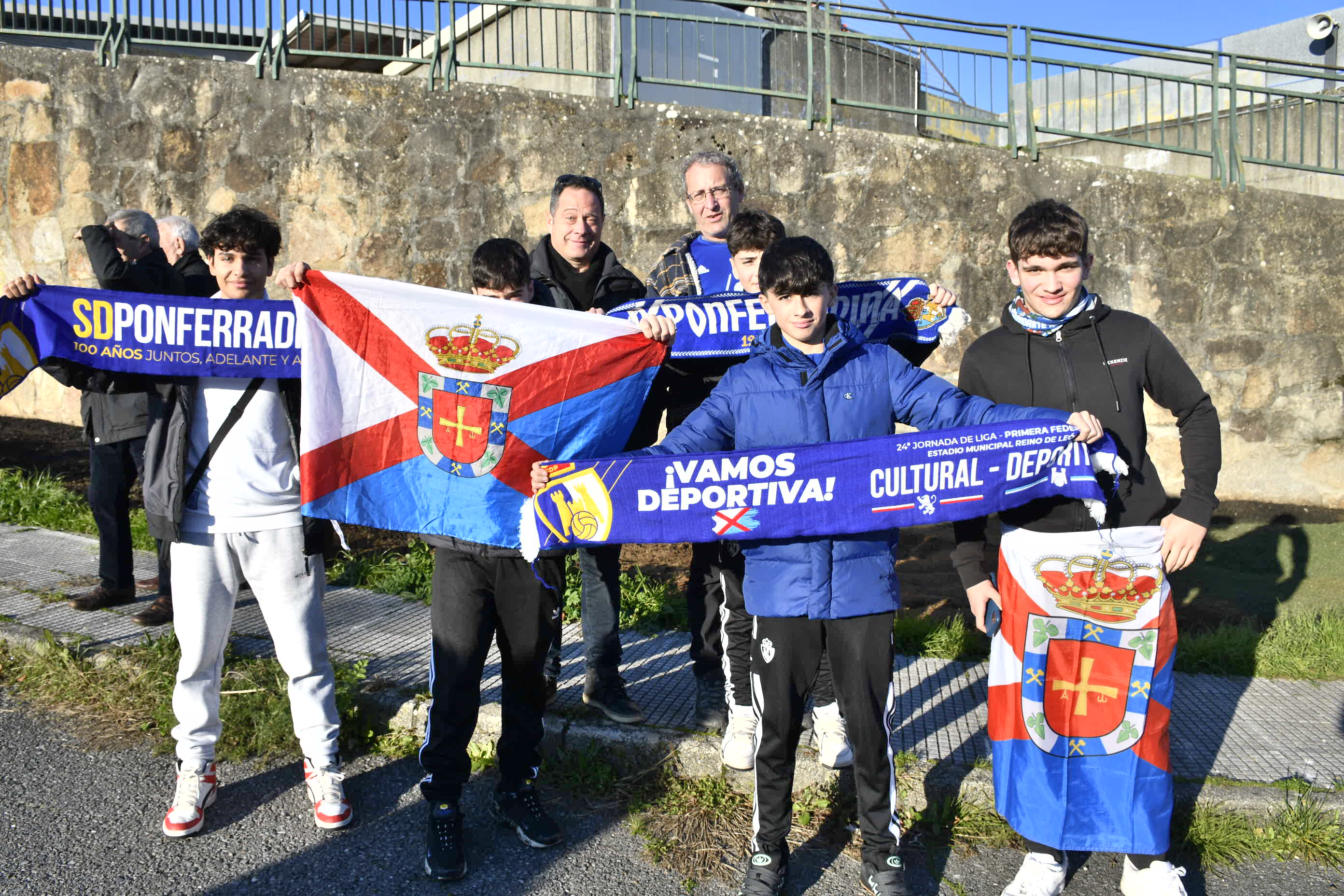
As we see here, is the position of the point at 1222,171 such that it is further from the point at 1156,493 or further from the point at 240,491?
the point at 240,491

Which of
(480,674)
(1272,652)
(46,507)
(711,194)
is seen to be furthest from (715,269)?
(46,507)

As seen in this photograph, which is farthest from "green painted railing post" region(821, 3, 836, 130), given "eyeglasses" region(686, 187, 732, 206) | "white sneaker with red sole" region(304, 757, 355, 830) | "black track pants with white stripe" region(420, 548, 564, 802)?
"white sneaker with red sole" region(304, 757, 355, 830)

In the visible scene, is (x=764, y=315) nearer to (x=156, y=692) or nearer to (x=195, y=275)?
(x=195, y=275)

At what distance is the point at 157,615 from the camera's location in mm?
5270

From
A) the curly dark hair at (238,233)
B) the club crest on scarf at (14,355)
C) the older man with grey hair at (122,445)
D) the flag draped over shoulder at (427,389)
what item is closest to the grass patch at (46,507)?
the older man with grey hair at (122,445)

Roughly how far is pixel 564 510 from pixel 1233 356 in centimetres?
766

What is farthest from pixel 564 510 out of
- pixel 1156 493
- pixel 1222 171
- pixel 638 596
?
pixel 1222 171

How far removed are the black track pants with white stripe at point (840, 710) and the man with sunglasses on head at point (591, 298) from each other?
1.04 meters

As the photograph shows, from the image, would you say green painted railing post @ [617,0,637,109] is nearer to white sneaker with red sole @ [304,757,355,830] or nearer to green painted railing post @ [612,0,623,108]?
green painted railing post @ [612,0,623,108]

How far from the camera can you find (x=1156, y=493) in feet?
10.4

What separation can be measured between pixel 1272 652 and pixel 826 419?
3175 millimetres

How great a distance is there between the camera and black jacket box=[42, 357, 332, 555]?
3467 millimetres

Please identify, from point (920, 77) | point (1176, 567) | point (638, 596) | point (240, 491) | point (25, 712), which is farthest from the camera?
point (920, 77)

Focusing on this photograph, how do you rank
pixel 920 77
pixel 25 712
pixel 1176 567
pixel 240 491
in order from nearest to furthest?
pixel 1176 567, pixel 240 491, pixel 25 712, pixel 920 77
